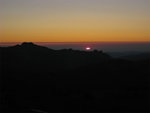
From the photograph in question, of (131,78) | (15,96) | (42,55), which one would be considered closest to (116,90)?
(131,78)

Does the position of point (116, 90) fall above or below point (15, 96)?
above

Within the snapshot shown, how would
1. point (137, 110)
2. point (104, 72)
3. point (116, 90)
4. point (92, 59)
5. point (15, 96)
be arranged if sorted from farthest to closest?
1. point (92, 59)
2. point (104, 72)
3. point (15, 96)
4. point (116, 90)
5. point (137, 110)

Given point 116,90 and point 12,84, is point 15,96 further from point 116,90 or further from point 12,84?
point 116,90

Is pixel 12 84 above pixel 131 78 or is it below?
below

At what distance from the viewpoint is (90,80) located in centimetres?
1498

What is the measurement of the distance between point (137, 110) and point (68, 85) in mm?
6869

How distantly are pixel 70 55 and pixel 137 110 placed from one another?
27940 mm

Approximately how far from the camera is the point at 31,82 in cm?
1691

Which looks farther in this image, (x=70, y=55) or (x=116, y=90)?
(x=70, y=55)

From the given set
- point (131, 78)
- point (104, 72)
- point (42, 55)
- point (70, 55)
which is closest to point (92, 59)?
point (70, 55)

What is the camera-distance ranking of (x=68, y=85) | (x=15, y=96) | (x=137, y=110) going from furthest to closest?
(x=68, y=85) → (x=15, y=96) → (x=137, y=110)

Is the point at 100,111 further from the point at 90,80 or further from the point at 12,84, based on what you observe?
the point at 12,84

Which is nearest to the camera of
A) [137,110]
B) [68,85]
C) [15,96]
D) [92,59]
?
[137,110]

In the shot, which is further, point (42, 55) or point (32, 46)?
point (32, 46)
